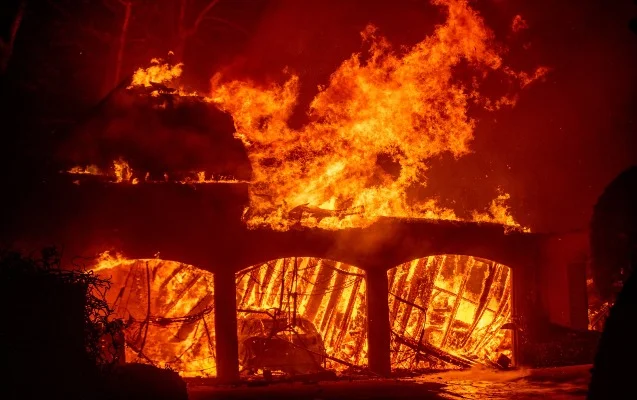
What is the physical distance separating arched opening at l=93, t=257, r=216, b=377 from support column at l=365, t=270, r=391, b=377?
4451 millimetres

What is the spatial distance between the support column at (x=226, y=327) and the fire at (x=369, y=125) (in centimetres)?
163

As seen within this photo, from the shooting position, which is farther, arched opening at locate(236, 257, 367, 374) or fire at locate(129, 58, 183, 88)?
fire at locate(129, 58, 183, 88)

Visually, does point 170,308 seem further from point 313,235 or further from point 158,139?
point 313,235

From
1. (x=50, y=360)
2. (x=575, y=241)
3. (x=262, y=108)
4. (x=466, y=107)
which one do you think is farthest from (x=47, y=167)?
(x=466, y=107)

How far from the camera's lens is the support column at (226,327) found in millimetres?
16625

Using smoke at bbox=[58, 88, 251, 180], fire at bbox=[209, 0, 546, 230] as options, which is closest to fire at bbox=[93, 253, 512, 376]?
fire at bbox=[209, 0, 546, 230]

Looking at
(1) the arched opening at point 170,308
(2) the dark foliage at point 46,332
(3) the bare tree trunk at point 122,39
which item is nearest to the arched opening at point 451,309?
(1) the arched opening at point 170,308

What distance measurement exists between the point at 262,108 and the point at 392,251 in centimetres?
714

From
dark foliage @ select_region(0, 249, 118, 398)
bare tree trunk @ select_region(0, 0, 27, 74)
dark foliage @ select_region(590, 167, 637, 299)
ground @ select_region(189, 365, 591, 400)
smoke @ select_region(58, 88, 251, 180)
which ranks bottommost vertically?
ground @ select_region(189, 365, 591, 400)

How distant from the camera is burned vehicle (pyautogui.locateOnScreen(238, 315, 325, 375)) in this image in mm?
17953

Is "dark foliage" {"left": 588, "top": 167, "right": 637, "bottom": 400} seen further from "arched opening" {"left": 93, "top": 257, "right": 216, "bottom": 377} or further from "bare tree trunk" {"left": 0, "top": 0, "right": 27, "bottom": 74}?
"bare tree trunk" {"left": 0, "top": 0, "right": 27, "bottom": 74}

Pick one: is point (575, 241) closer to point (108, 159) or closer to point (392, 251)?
point (392, 251)

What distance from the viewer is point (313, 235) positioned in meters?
17.5

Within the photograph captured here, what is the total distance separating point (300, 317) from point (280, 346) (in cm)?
132
